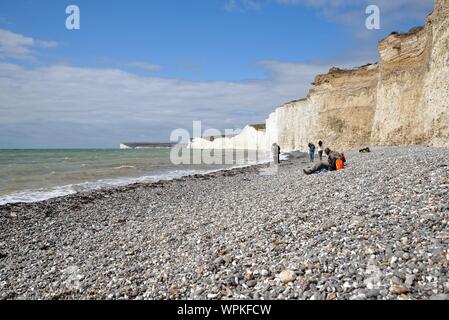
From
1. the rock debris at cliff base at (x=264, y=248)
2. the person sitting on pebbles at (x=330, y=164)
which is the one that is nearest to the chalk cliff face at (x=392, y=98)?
the person sitting on pebbles at (x=330, y=164)

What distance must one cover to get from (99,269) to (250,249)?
303cm

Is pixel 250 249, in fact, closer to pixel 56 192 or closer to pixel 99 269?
pixel 99 269

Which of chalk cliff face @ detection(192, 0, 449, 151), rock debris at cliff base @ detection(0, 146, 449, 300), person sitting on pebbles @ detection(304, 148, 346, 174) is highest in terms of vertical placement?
chalk cliff face @ detection(192, 0, 449, 151)

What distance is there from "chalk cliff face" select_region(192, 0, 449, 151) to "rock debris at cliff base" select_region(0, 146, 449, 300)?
11.3 m

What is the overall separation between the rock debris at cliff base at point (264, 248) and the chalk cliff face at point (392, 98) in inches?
446

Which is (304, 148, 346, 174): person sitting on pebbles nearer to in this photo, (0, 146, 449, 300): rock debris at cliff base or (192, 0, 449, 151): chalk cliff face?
(0, 146, 449, 300): rock debris at cliff base

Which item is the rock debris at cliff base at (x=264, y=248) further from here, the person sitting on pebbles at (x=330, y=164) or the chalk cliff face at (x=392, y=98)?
the chalk cliff face at (x=392, y=98)

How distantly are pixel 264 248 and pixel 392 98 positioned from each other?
2718 cm

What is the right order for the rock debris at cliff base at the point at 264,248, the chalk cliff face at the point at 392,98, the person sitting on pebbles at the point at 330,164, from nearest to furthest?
the rock debris at cliff base at the point at 264,248 < the person sitting on pebbles at the point at 330,164 < the chalk cliff face at the point at 392,98

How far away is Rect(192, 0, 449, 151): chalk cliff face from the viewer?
1889 cm

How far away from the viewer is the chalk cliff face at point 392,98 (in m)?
18.9

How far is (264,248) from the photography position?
5719 millimetres

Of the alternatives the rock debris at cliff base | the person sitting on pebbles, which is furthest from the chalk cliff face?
the rock debris at cliff base
